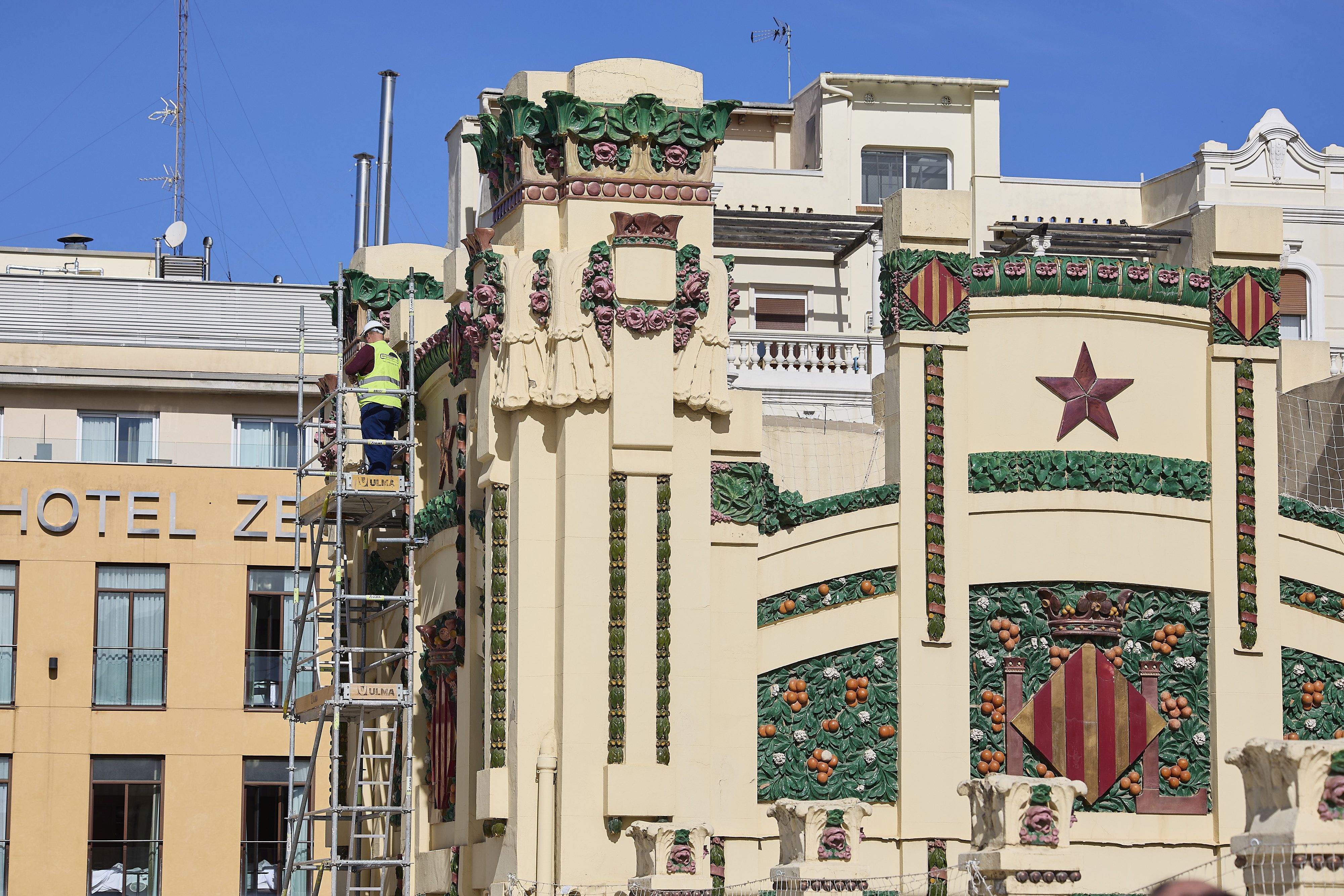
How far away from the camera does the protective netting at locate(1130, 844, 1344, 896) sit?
47.2ft

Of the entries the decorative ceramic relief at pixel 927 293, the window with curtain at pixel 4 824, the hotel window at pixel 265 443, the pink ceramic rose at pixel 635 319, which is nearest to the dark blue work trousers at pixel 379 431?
the pink ceramic rose at pixel 635 319

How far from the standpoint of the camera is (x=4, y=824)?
1446 inches

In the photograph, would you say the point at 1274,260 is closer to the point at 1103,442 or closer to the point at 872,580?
the point at 1103,442

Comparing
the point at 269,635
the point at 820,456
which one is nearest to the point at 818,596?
the point at 820,456

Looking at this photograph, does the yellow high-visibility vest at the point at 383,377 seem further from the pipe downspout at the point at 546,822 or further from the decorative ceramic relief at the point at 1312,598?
the decorative ceramic relief at the point at 1312,598

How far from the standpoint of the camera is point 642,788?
68.8ft

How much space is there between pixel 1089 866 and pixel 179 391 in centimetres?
2377

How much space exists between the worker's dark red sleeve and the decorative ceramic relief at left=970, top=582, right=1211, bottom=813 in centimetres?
756

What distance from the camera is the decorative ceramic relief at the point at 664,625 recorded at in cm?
2123

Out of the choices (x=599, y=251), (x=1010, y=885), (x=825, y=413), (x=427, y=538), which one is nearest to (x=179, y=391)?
(x=825, y=413)

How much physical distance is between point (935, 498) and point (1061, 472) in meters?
1.28

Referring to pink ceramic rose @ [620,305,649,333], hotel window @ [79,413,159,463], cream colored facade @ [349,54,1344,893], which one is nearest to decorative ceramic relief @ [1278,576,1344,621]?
cream colored facade @ [349,54,1344,893]

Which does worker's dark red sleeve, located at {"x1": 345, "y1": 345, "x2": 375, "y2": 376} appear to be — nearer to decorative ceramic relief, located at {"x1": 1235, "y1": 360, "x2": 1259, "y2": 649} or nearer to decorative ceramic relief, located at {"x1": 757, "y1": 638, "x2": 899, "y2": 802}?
decorative ceramic relief, located at {"x1": 757, "y1": 638, "x2": 899, "y2": 802}

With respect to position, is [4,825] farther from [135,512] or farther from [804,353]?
[804,353]
